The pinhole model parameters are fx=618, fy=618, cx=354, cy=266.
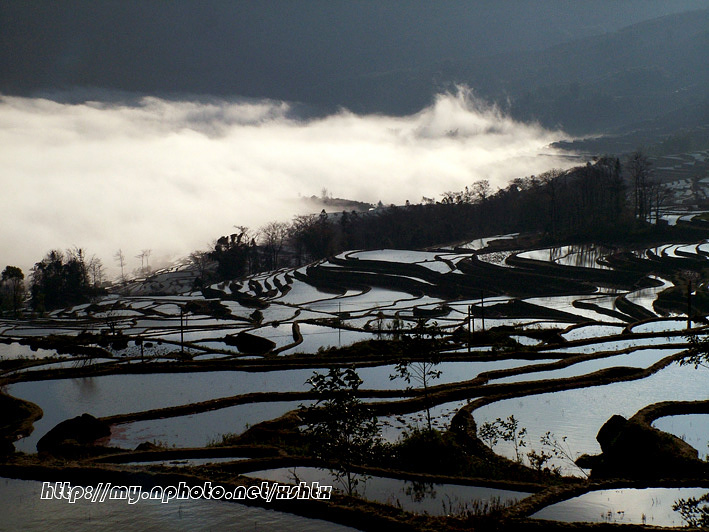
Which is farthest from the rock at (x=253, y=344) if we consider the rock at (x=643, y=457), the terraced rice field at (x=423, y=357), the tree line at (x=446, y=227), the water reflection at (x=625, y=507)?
the tree line at (x=446, y=227)

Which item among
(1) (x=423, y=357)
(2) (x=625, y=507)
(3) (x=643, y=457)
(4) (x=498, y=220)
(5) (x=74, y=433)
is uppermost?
(4) (x=498, y=220)

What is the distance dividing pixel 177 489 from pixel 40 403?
12196 mm

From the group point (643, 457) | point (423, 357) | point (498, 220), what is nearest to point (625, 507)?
point (643, 457)

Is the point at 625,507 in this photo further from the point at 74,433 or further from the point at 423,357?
the point at 74,433

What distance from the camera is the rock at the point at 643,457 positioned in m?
11.4

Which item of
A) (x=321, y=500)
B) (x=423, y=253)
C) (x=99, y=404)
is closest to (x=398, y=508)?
(x=321, y=500)

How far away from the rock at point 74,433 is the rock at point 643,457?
11.7 meters

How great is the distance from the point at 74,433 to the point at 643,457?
1316 centimetres

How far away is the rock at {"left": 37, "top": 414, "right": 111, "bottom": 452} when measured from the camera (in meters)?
15.4

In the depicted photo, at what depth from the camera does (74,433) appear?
15.6 meters

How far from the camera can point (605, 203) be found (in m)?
85.2

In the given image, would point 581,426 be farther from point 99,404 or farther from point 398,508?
point 99,404

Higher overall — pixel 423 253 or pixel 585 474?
pixel 423 253

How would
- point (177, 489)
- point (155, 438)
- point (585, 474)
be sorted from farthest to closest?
point (155, 438) → point (585, 474) → point (177, 489)
